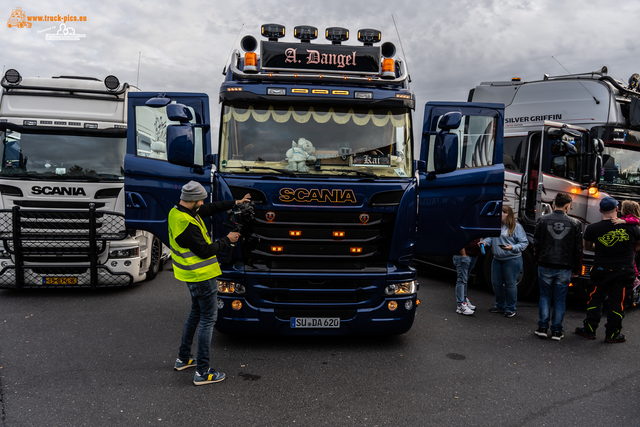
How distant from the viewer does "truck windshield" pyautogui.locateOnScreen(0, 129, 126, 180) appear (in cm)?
759

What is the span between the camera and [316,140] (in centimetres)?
526

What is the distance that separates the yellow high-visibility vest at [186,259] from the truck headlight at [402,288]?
6.38 ft

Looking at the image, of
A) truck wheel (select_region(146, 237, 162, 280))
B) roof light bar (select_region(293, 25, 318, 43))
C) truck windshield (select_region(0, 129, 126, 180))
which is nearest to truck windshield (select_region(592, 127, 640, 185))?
roof light bar (select_region(293, 25, 318, 43))

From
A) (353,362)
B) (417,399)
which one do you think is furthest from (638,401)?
(353,362)

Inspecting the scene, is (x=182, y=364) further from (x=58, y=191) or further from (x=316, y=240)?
(x=58, y=191)

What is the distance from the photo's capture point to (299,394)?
424cm

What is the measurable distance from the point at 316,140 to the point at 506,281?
366cm

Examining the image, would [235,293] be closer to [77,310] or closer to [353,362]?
[353,362]

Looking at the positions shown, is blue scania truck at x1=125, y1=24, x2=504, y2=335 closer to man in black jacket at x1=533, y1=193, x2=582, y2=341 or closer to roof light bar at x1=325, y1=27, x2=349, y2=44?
roof light bar at x1=325, y1=27, x2=349, y2=44

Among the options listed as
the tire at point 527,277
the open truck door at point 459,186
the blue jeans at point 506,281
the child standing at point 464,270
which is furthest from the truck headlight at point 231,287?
the tire at point 527,277

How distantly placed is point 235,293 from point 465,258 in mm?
3517

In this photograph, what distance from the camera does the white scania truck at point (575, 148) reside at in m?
7.20

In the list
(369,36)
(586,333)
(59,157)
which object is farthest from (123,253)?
(586,333)

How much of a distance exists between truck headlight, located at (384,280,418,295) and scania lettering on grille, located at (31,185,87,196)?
202 inches
